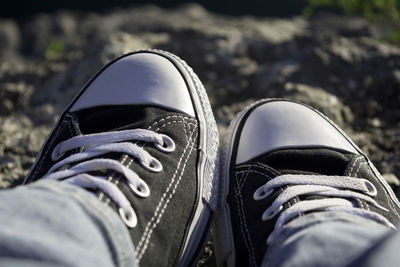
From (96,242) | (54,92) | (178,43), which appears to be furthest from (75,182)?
(178,43)

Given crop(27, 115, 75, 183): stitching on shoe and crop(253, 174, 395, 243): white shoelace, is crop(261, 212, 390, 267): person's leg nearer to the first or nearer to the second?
crop(253, 174, 395, 243): white shoelace

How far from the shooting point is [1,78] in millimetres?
2357

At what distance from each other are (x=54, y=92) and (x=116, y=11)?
2390mm

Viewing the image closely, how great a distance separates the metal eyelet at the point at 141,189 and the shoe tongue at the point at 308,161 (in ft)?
1.36

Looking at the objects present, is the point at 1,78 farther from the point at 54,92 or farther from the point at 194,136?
the point at 194,136

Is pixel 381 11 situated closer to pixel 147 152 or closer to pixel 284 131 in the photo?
pixel 284 131

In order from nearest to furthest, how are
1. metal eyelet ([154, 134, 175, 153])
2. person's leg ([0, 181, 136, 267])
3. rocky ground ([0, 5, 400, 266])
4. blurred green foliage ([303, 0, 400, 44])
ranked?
person's leg ([0, 181, 136, 267]), metal eyelet ([154, 134, 175, 153]), rocky ground ([0, 5, 400, 266]), blurred green foliage ([303, 0, 400, 44])

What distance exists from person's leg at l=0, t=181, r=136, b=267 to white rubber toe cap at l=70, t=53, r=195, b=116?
61cm

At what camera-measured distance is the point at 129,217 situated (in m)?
0.95

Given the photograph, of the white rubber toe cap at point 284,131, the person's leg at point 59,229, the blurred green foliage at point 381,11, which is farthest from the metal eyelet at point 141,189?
the blurred green foliage at point 381,11

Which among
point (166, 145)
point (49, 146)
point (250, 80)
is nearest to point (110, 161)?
point (166, 145)

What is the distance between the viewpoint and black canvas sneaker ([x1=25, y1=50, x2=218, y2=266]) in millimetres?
1004

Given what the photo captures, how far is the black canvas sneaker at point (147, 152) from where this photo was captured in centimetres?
100

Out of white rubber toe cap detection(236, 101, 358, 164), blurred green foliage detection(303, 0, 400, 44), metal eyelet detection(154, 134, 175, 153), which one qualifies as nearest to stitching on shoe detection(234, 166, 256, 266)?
white rubber toe cap detection(236, 101, 358, 164)
